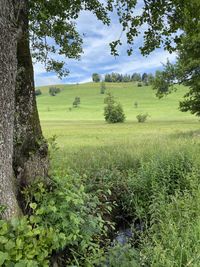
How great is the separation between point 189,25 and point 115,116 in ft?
173

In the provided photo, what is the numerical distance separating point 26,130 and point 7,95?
1485 millimetres

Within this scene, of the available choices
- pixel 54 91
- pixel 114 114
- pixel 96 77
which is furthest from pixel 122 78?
pixel 114 114

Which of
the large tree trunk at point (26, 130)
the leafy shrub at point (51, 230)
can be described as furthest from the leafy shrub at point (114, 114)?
the leafy shrub at point (51, 230)

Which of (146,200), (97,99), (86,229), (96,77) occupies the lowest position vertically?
(97,99)

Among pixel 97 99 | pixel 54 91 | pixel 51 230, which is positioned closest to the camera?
pixel 51 230

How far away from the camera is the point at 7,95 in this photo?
4445mm

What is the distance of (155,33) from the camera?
889 cm

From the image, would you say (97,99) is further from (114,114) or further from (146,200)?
(146,200)

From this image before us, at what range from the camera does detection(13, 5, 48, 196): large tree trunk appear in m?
5.63

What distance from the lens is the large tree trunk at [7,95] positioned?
4348mm

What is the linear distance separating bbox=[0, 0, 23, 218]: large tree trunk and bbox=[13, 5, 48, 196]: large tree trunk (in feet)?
3.36

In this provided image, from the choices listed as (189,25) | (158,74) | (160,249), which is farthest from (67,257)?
(158,74)

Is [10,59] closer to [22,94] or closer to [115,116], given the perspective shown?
[22,94]

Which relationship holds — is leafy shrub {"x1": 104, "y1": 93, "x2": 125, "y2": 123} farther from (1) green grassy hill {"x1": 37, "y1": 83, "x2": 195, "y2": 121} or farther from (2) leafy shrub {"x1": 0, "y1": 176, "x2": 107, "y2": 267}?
(2) leafy shrub {"x1": 0, "y1": 176, "x2": 107, "y2": 267}
